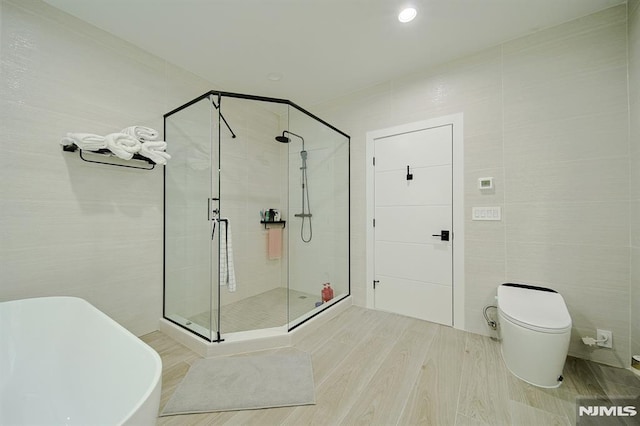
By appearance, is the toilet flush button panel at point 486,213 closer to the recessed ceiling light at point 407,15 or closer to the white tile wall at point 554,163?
the white tile wall at point 554,163

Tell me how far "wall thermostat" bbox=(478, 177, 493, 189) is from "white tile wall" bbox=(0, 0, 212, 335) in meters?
2.90

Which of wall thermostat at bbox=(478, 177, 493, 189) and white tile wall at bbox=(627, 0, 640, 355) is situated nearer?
white tile wall at bbox=(627, 0, 640, 355)

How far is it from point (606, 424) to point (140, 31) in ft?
12.8

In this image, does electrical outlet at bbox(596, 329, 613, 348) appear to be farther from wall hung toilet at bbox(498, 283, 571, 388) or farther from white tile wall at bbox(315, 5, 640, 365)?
wall hung toilet at bbox(498, 283, 571, 388)

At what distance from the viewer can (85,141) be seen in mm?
1666

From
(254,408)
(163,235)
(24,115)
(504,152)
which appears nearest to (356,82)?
(504,152)

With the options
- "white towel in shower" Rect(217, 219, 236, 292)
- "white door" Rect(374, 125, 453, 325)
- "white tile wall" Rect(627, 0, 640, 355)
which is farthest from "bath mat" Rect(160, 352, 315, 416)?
"white tile wall" Rect(627, 0, 640, 355)

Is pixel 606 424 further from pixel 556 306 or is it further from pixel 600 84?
pixel 600 84

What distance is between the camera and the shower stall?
6.92 ft

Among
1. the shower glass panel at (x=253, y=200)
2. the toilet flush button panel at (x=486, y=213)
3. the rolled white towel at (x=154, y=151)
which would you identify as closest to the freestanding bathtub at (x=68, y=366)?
the rolled white towel at (x=154, y=151)

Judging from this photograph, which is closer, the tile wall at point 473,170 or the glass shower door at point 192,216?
the tile wall at point 473,170
